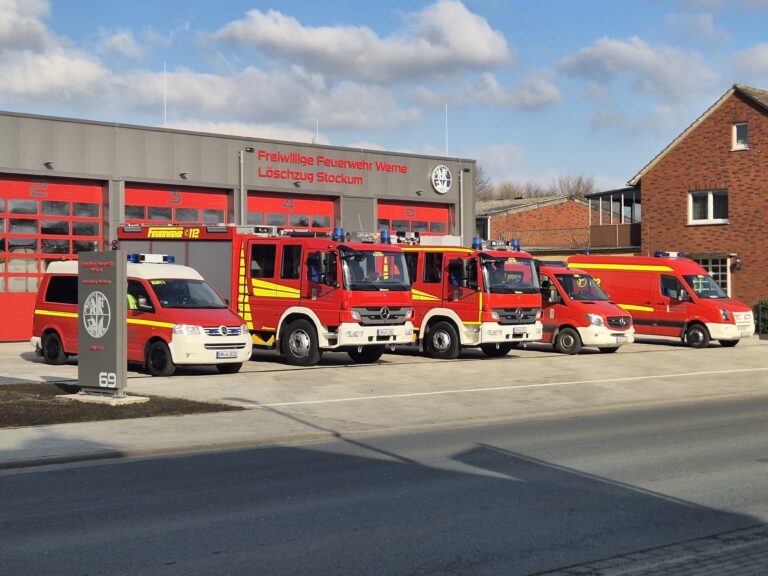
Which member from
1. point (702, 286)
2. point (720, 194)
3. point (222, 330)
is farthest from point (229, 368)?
point (720, 194)

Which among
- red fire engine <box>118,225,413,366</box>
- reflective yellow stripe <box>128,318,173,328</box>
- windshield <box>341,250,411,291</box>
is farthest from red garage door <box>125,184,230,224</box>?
reflective yellow stripe <box>128,318,173,328</box>

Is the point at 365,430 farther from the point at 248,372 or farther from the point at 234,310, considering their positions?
the point at 234,310

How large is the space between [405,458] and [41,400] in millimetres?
6619

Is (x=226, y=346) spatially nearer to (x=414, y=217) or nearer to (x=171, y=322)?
(x=171, y=322)

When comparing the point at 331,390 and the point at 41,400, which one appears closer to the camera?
the point at 41,400

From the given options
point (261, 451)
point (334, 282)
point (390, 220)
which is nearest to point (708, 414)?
point (261, 451)

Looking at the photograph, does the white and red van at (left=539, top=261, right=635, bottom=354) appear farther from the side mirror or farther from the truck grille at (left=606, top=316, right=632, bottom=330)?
the side mirror

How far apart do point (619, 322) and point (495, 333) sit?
173 inches

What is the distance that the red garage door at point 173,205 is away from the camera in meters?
31.7

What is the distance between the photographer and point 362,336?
870 inches

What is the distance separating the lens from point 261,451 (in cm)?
1244

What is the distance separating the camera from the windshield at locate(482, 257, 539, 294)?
24094 mm

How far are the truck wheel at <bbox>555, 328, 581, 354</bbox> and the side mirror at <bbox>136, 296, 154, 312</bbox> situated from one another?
11103 mm

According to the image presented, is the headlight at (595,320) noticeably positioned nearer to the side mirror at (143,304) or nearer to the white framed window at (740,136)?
the side mirror at (143,304)
